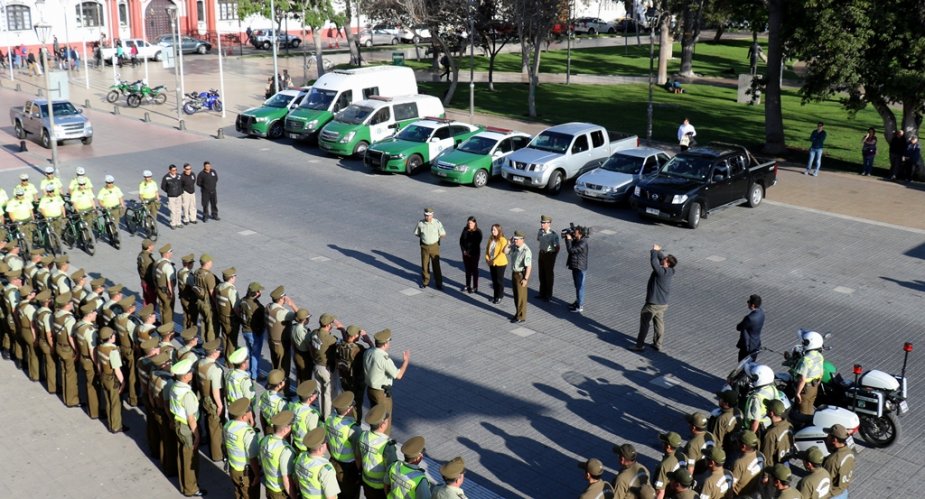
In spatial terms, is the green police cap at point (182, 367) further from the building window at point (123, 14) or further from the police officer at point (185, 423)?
the building window at point (123, 14)

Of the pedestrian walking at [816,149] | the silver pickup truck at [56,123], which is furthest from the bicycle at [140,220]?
the pedestrian walking at [816,149]

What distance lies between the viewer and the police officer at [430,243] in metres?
16.6

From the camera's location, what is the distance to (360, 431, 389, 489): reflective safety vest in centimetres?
867

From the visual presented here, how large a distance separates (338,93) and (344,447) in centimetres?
2279

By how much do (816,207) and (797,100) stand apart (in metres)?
20.1

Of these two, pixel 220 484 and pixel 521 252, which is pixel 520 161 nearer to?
pixel 521 252

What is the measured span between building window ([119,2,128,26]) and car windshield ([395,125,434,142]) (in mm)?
42837

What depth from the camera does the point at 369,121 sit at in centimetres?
2834

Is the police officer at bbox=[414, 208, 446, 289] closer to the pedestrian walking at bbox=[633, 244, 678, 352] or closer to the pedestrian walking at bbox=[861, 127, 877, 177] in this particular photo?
the pedestrian walking at bbox=[633, 244, 678, 352]

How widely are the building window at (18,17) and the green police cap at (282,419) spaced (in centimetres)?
5609

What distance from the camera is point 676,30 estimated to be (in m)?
52.8

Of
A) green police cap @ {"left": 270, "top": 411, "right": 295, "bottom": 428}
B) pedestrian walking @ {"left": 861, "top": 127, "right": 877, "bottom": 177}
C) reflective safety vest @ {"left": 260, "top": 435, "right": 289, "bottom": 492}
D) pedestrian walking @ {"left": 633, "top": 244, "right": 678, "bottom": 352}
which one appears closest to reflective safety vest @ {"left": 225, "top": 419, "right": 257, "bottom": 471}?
reflective safety vest @ {"left": 260, "top": 435, "right": 289, "bottom": 492}

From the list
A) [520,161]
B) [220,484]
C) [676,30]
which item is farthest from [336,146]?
[676,30]

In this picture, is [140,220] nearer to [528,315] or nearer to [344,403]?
[528,315]
